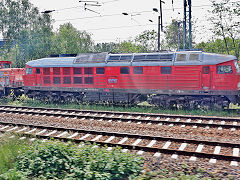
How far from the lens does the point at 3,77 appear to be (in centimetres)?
2217

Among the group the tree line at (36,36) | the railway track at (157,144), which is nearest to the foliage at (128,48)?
the tree line at (36,36)

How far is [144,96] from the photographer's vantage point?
60.4 feet

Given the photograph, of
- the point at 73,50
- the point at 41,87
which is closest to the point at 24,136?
the point at 41,87

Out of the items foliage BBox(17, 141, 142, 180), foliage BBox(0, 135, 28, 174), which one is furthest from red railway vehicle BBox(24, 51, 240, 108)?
foliage BBox(0, 135, 28, 174)

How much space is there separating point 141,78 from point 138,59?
1329 millimetres

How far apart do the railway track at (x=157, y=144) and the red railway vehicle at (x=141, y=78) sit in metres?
6.67

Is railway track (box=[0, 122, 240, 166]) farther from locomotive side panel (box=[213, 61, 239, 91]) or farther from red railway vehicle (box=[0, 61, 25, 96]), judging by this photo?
red railway vehicle (box=[0, 61, 25, 96])

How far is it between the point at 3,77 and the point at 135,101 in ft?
40.4

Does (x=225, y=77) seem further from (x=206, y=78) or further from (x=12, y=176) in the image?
(x=12, y=176)

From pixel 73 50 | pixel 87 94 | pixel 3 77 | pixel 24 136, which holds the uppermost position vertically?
pixel 73 50

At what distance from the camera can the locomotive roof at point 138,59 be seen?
1520cm

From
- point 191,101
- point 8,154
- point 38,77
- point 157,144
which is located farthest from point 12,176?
point 38,77

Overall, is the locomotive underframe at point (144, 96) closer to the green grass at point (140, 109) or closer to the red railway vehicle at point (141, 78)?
the red railway vehicle at point (141, 78)

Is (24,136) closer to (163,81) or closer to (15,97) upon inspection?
(163,81)
